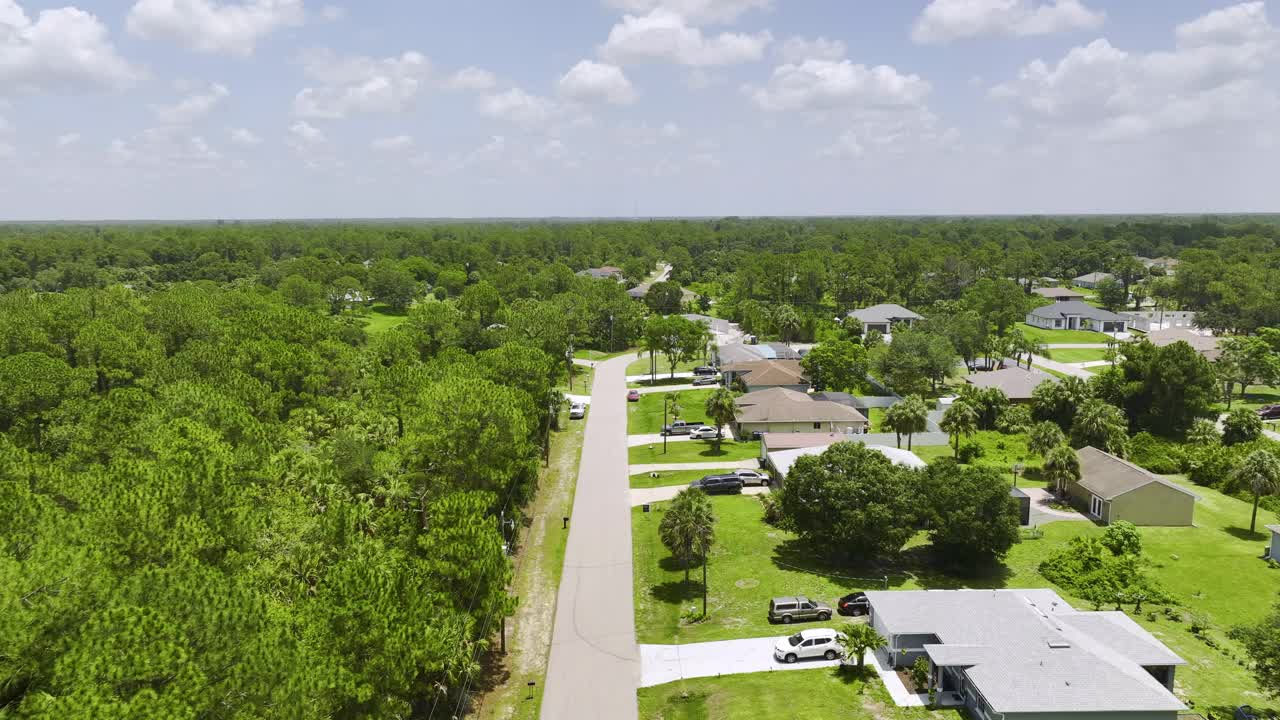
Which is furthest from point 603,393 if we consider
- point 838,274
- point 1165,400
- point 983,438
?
point 838,274

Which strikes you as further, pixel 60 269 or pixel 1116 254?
pixel 1116 254

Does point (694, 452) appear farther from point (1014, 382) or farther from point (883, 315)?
point (883, 315)

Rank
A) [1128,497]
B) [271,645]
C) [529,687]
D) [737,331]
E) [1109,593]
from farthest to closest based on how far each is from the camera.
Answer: [737,331] → [1128,497] → [1109,593] → [529,687] → [271,645]

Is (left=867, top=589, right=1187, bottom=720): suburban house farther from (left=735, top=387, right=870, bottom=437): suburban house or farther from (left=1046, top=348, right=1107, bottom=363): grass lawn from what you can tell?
(left=1046, top=348, right=1107, bottom=363): grass lawn

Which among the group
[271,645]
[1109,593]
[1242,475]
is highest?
[271,645]

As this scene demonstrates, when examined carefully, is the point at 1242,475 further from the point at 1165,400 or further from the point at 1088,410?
the point at 1165,400

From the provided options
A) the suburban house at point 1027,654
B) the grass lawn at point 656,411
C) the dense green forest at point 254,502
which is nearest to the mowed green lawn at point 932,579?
the suburban house at point 1027,654

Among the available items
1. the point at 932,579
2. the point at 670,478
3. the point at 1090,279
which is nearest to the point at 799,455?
the point at 670,478
